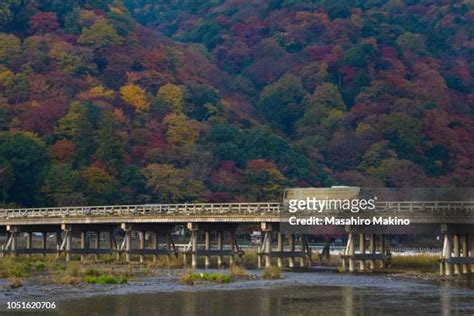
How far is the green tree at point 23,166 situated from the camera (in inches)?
4990

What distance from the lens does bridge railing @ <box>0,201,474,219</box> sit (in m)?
71.8

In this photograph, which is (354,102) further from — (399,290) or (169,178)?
(399,290)

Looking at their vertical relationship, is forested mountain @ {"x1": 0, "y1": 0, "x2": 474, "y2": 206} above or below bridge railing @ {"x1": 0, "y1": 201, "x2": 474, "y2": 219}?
above

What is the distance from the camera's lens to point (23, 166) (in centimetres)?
12769

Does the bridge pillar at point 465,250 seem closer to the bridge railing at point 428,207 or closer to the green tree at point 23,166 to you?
the bridge railing at point 428,207

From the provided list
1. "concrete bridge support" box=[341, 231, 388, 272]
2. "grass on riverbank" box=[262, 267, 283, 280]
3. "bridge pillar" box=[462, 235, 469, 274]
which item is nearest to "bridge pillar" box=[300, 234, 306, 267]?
"concrete bridge support" box=[341, 231, 388, 272]

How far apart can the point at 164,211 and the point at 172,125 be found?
236ft

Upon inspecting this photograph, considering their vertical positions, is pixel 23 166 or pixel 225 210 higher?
pixel 23 166

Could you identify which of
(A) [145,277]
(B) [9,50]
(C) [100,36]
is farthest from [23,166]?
(A) [145,277]

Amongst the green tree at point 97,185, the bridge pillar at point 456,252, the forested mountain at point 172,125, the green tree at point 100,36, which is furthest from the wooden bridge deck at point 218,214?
the green tree at point 100,36

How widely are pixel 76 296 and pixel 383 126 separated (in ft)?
406

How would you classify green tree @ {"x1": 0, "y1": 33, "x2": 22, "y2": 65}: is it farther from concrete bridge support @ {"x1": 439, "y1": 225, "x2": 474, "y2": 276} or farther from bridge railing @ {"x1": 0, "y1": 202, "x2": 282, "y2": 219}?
concrete bridge support @ {"x1": 439, "y1": 225, "x2": 474, "y2": 276}

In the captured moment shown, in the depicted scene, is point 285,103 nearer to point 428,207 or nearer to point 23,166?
point 23,166

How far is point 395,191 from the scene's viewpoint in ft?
289
